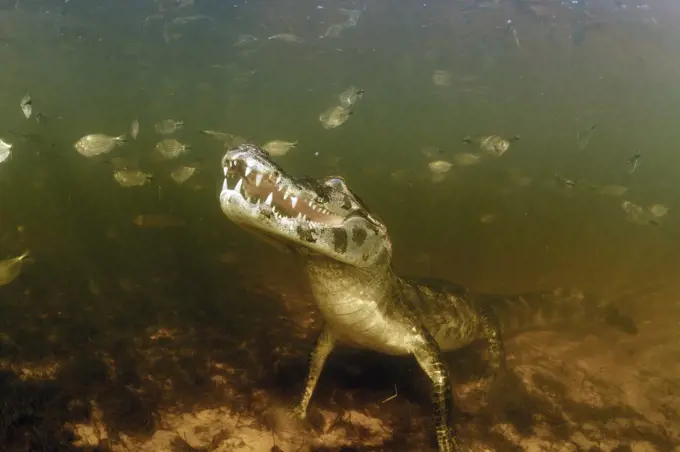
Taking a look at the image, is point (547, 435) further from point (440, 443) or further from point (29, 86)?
point (29, 86)

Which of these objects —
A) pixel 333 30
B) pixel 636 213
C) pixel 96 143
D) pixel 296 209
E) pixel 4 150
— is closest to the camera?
pixel 296 209

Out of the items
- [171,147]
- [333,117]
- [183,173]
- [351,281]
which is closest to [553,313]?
[333,117]

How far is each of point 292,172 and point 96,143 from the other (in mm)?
3549

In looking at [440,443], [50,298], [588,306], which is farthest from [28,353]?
[588,306]

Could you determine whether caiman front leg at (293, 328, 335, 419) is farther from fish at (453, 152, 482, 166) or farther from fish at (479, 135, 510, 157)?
fish at (453, 152, 482, 166)

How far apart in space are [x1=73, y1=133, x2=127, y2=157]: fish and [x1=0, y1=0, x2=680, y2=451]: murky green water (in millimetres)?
1243

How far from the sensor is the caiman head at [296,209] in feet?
8.43

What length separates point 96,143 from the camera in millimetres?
5902

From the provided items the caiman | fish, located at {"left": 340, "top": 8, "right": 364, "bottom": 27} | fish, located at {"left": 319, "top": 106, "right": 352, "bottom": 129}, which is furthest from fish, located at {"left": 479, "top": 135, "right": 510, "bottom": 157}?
fish, located at {"left": 340, "top": 8, "right": 364, "bottom": 27}

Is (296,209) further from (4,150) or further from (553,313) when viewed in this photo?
(553,313)

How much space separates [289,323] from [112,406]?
2.35 metres

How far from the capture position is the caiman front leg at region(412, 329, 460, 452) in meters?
3.32

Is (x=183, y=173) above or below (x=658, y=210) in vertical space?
above

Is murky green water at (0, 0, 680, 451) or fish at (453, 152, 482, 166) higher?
fish at (453, 152, 482, 166)
